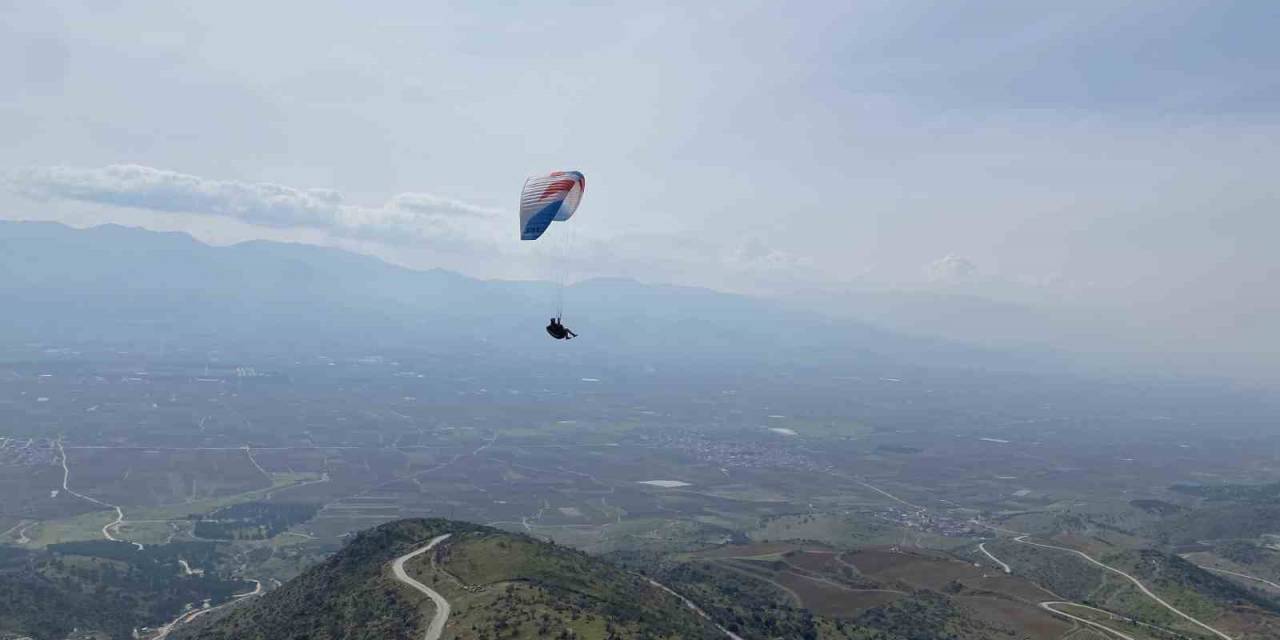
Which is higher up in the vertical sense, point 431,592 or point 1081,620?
point 431,592

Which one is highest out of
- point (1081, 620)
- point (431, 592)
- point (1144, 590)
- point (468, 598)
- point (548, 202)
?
point (548, 202)

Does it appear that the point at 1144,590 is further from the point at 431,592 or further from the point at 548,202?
the point at 548,202

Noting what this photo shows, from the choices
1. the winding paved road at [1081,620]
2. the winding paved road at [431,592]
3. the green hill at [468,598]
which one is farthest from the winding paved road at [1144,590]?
Result: the winding paved road at [431,592]

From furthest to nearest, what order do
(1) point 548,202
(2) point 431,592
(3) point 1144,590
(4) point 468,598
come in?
1. (3) point 1144,590
2. (2) point 431,592
3. (4) point 468,598
4. (1) point 548,202

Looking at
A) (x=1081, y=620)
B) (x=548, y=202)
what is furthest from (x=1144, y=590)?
(x=548, y=202)

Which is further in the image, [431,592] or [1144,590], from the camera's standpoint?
[1144,590]

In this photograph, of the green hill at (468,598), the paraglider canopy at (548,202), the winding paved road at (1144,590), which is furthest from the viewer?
the winding paved road at (1144,590)

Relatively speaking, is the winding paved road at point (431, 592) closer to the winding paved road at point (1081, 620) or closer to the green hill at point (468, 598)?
the green hill at point (468, 598)
